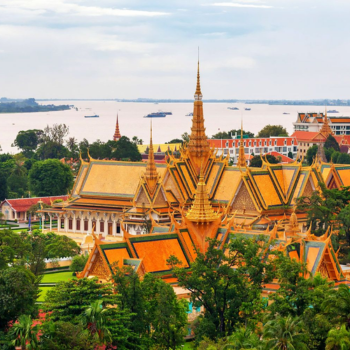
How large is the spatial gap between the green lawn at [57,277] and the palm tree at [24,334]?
17.0 metres

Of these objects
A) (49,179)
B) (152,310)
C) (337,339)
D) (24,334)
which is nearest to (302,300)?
(337,339)

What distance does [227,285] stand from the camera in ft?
95.8

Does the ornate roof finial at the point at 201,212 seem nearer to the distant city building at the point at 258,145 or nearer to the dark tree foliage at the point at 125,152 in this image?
the dark tree foliage at the point at 125,152

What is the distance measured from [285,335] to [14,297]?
339 inches

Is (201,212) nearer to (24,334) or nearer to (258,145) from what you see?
(24,334)

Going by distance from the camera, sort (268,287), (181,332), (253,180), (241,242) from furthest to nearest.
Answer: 1. (253,180)
2. (268,287)
3. (241,242)
4. (181,332)

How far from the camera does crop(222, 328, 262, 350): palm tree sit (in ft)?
79.5

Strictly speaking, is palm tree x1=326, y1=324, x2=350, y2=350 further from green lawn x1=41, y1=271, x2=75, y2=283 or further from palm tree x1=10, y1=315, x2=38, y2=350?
green lawn x1=41, y1=271, x2=75, y2=283

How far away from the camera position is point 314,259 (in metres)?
32.8

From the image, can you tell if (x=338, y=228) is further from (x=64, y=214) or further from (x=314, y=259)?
(x=64, y=214)

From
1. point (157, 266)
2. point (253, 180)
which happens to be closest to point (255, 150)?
point (253, 180)

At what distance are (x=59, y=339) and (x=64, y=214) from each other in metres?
33.1

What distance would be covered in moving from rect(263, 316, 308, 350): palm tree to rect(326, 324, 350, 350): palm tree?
2.00 ft

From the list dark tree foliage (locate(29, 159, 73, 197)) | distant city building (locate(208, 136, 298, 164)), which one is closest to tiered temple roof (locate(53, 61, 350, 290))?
dark tree foliage (locate(29, 159, 73, 197))
